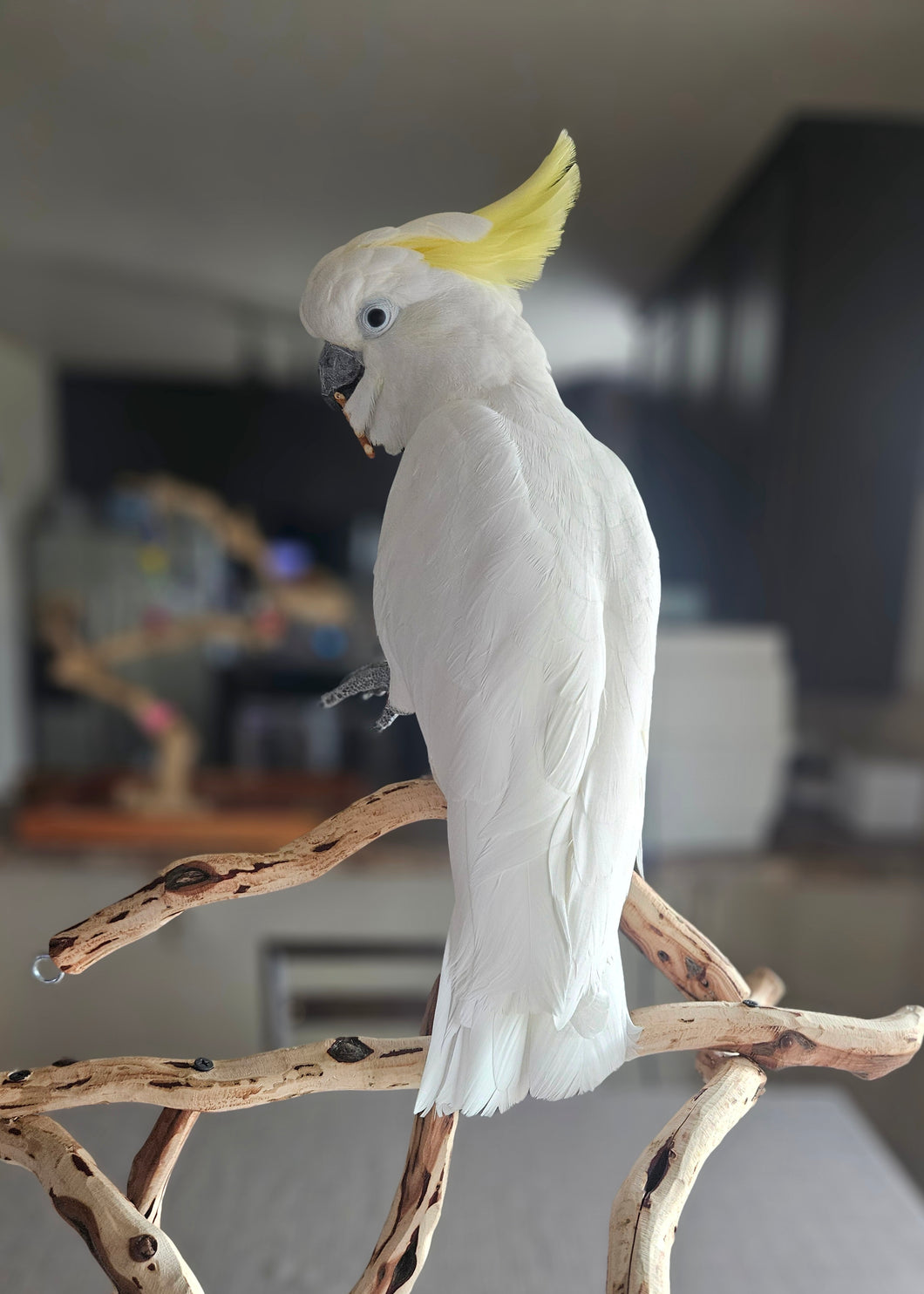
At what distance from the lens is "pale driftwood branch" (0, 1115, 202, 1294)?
46cm

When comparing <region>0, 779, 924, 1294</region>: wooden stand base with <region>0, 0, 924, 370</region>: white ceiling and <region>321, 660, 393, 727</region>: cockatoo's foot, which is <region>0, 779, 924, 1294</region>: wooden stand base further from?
<region>0, 0, 924, 370</region>: white ceiling

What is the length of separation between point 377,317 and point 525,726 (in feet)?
0.83

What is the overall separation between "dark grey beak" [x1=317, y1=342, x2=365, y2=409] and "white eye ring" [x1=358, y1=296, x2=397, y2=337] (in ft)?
0.07

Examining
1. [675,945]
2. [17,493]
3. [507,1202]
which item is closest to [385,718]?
[675,945]

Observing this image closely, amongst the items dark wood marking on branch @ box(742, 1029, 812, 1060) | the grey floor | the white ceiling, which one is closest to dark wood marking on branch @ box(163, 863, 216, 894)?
dark wood marking on branch @ box(742, 1029, 812, 1060)

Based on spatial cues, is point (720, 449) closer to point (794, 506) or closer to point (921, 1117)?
point (794, 506)

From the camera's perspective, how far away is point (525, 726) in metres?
0.48

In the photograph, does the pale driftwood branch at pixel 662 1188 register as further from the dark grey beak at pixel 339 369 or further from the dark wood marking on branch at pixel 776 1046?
the dark grey beak at pixel 339 369

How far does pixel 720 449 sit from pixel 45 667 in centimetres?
141

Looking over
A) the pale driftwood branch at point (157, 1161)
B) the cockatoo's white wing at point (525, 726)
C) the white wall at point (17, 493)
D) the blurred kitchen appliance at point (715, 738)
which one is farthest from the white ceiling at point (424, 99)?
the pale driftwood branch at point (157, 1161)

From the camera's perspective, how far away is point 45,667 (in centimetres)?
188

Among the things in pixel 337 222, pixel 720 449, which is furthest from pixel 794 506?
pixel 337 222

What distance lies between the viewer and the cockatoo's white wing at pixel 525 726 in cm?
48

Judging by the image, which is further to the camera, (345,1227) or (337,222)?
(337,222)
